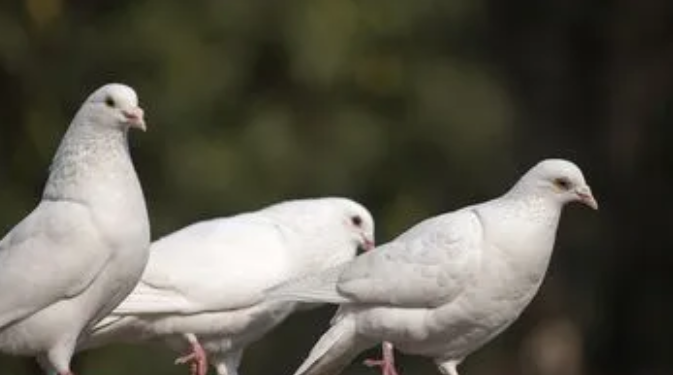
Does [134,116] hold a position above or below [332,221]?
above

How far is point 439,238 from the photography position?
Result: 10.0 meters

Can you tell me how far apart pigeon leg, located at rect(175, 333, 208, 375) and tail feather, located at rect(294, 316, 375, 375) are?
0.59 m

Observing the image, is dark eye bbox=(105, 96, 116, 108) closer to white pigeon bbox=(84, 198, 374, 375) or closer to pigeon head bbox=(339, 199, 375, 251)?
white pigeon bbox=(84, 198, 374, 375)

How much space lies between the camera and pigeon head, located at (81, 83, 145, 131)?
9453 mm

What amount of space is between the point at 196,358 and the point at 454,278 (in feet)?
4.98

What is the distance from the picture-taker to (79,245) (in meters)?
9.34

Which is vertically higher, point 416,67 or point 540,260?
point 540,260

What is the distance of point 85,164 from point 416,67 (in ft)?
31.0

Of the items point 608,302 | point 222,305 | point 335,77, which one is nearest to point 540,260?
point 222,305

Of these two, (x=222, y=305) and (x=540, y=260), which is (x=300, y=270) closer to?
(x=222, y=305)

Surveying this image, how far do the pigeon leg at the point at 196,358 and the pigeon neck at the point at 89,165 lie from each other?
56.5 inches

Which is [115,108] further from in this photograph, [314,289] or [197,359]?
[197,359]

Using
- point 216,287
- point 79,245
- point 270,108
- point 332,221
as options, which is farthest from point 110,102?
point 270,108

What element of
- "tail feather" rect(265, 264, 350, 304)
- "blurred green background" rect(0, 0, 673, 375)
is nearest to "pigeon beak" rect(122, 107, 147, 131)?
"tail feather" rect(265, 264, 350, 304)
